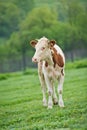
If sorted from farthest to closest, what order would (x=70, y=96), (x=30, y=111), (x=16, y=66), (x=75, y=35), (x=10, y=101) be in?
1. (x=75, y=35)
2. (x=16, y=66)
3. (x=10, y=101)
4. (x=70, y=96)
5. (x=30, y=111)

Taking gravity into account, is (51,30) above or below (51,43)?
above

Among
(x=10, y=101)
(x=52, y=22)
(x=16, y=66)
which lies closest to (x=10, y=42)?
(x=52, y=22)

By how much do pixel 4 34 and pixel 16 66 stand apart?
95.7 feet

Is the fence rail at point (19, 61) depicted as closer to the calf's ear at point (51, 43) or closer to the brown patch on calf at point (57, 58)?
the brown patch on calf at point (57, 58)

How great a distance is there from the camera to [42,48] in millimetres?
13922

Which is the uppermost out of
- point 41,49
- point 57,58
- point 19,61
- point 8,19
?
point 8,19

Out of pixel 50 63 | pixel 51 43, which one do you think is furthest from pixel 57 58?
pixel 51 43

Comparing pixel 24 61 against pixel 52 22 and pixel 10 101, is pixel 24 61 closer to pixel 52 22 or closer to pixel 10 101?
pixel 52 22

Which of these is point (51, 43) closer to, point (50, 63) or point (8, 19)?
point (50, 63)

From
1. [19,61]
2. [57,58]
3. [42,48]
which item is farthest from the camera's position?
[19,61]

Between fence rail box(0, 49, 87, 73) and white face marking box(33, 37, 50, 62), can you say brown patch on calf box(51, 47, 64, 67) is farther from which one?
fence rail box(0, 49, 87, 73)

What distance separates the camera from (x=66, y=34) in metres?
75.1

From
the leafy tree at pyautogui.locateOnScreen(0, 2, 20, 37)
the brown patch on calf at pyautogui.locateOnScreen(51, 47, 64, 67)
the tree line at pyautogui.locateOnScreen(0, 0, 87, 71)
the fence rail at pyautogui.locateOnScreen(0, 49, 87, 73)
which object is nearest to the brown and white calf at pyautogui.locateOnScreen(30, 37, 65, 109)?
the brown patch on calf at pyautogui.locateOnScreen(51, 47, 64, 67)

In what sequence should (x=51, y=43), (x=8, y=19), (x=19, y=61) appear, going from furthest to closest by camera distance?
(x=8, y=19)
(x=19, y=61)
(x=51, y=43)
